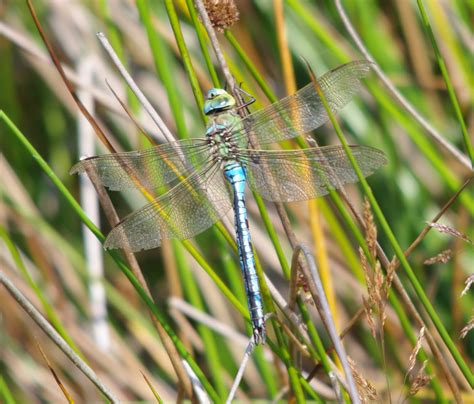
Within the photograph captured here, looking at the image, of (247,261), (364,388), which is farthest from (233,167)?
(364,388)

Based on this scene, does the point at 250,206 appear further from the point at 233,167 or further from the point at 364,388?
the point at 364,388

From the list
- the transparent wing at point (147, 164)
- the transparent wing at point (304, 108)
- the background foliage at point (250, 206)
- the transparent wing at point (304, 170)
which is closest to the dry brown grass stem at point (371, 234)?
the transparent wing at point (304, 170)

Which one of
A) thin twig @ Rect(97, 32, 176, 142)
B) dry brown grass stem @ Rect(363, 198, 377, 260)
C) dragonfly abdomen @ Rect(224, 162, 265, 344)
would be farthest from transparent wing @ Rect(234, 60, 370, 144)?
dry brown grass stem @ Rect(363, 198, 377, 260)

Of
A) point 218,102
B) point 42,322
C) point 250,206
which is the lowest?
point 250,206

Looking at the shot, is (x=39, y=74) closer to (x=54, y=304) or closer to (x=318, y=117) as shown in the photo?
(x=54, y=304)

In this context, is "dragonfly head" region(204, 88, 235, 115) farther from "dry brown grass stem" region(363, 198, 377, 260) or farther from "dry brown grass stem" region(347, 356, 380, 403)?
"dry brown grass stem" region(347, 356, 380, 403)

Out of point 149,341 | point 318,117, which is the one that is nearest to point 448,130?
point 318,117
